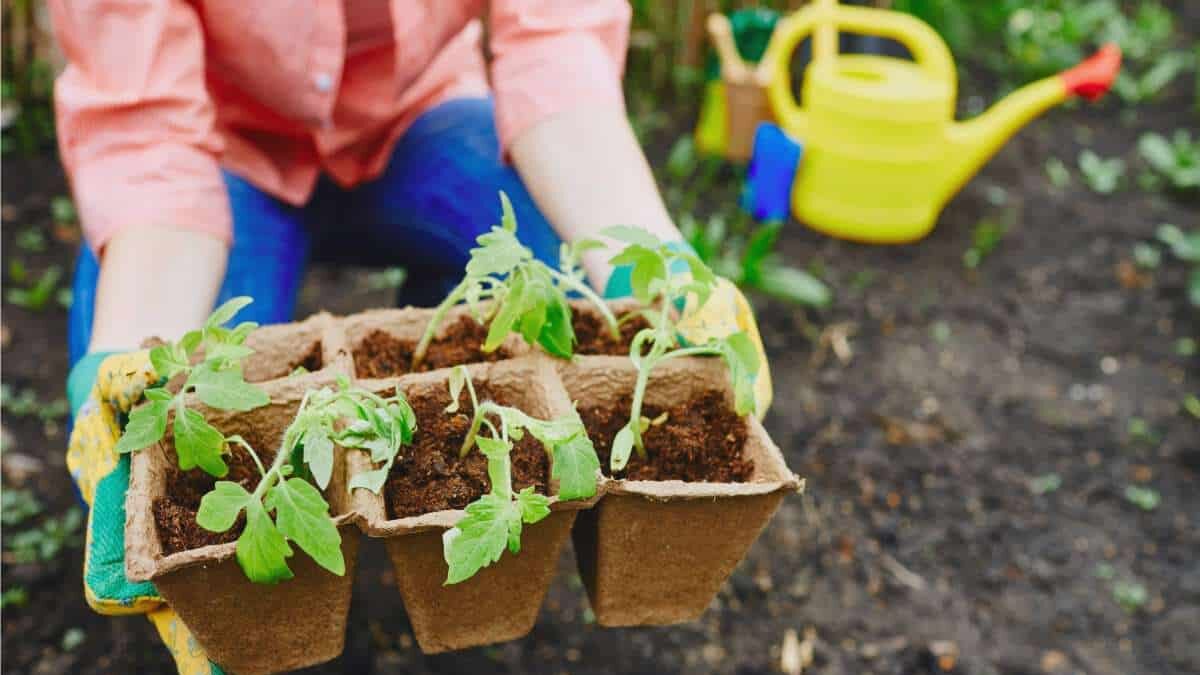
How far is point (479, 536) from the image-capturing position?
794mm

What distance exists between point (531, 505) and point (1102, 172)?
9.03ft

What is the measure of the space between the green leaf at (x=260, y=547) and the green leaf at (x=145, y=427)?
13 centimetres

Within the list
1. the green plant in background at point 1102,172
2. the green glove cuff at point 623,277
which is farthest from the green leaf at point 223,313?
the green plant in background at point 1102,172

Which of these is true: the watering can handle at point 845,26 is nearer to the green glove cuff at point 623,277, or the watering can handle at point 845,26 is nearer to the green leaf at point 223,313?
the green glove cuff at point 623,277

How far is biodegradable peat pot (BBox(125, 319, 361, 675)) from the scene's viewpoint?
801 mm

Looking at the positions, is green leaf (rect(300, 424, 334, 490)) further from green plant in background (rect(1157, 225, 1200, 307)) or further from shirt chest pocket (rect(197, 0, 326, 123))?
→ green plant in background (rect(1157, 225, 1200, 307))

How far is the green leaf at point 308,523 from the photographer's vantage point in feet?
Result: 2.52

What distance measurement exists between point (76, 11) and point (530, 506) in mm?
886

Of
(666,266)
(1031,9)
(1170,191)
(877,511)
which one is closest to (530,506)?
(666,266)

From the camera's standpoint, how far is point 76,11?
125cm

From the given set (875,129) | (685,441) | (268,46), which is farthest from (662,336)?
(875,129)

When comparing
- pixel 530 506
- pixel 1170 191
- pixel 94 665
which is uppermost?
pixel 530 506

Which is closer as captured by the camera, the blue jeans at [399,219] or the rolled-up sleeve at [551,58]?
the rolled-up sleeve at [551,58]

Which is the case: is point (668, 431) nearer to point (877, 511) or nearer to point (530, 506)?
point (530, 506)
